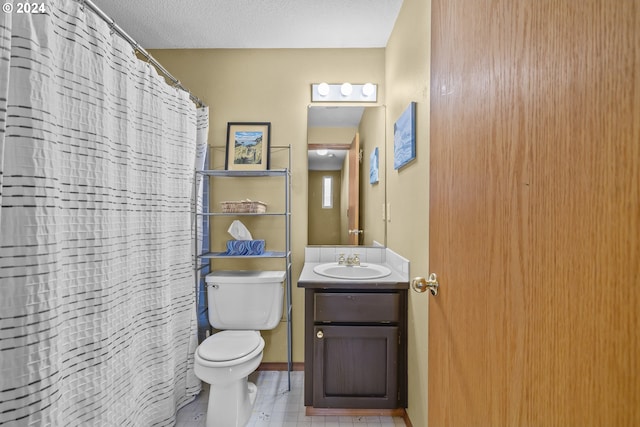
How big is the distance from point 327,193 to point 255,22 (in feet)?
4.24

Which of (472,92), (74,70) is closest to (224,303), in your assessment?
(74,70)

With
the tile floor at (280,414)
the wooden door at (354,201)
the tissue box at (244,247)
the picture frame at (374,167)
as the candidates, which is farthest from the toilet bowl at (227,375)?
the picture frame at (374,167)

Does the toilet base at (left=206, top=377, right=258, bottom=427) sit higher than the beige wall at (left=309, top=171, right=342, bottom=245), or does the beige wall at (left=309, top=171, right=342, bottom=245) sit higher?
the beige wall at (left=309, top=171, right=342, bottom=245)

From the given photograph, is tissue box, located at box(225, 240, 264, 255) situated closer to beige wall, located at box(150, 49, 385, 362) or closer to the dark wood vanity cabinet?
beige wall, located at box(150, 49, 385, 362)

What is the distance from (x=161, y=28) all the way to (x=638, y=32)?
256 cm

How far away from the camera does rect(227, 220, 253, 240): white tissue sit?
2207 mm

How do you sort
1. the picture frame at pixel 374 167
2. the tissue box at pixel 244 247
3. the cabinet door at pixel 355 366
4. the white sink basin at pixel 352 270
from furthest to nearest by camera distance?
the picture frame at pixel 374 167
the tissue box at pixel 244 247
the white sink basin at pixel 352 270
the cabinet door at pixel 355 366

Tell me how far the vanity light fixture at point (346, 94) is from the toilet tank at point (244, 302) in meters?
1.42

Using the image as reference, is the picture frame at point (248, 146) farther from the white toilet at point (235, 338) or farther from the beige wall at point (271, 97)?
the white toilet at point (235, 338)

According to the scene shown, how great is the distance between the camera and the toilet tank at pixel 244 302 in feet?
6.74

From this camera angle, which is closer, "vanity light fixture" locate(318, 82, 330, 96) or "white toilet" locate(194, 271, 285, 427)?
"white toilet" locate(194, 271, 285, 427)

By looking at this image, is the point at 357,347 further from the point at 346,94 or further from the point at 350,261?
the point at 346,94

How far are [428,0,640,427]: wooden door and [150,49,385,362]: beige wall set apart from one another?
165 cm

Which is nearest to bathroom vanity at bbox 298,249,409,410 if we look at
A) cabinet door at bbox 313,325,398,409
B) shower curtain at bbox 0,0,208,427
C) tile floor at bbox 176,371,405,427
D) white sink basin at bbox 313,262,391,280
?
cabinet door at bbox 313,325,398,409
